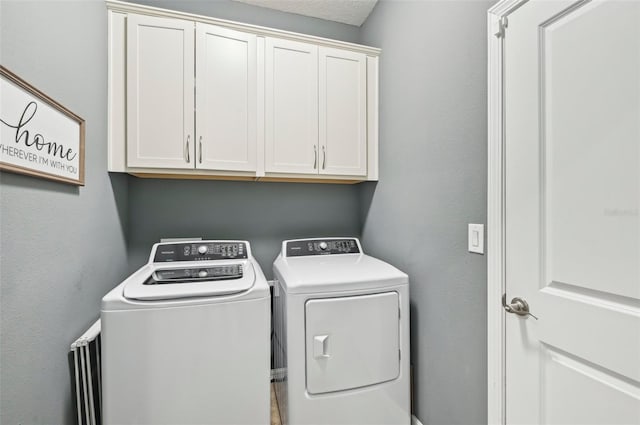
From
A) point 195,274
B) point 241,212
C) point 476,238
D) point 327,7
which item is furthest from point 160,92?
point 476,238

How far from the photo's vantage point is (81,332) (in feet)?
4.37

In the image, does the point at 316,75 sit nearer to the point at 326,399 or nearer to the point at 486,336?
the point at 486,336

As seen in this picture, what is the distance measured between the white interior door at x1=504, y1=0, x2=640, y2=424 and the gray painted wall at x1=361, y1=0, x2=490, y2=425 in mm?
156

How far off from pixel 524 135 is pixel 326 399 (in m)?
1.41

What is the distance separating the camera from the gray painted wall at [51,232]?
908mm

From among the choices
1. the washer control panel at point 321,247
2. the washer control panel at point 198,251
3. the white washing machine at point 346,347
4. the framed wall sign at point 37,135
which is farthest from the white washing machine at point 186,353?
the washer control panel at point 321,247

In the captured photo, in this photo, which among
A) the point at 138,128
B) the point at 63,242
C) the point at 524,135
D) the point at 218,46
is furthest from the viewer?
the point at 218,46

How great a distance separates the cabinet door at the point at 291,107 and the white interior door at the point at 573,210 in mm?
1145

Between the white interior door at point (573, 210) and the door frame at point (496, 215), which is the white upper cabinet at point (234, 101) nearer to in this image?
the door frame at point (496, 215)

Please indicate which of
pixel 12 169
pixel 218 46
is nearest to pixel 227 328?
pixel 12 169

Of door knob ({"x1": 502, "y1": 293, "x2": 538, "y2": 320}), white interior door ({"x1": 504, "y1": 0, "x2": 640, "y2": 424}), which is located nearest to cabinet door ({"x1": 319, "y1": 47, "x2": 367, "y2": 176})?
white interior door ({"x1": 504, "y1": 0, "x2": 640, "y2": 424})

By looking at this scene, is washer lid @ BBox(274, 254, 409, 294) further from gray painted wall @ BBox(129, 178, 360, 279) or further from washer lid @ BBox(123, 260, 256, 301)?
gray painted wall @ BBox(129, 178, 360, 279)

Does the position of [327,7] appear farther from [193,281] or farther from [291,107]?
[193,281]

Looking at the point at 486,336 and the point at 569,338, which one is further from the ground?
the point at 569,338
